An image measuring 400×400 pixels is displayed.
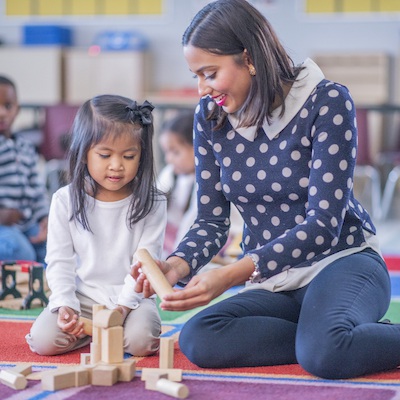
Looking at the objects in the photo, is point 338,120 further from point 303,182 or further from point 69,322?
point 69,322

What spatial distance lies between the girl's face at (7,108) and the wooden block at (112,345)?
1381 mm

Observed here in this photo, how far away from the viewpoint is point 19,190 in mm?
2615

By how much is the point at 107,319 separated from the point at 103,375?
84 mm

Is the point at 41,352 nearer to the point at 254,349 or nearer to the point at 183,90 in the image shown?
the point at 254,349

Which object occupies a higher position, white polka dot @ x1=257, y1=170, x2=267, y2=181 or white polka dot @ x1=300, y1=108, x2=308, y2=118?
white polka dot @ x1=300, y1=108, x2=308, y2=118

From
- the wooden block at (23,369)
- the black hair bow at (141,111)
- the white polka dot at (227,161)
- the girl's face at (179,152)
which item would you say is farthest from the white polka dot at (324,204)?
the girl's face at (179,152)

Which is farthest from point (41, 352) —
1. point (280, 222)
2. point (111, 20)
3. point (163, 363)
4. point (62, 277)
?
point (111, 20)

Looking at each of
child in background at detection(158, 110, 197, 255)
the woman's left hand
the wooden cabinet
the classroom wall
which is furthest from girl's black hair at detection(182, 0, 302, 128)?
the wooden cabinet

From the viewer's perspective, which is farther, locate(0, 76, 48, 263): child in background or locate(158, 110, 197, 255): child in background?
locate(158, 110, 197, 255): child in background

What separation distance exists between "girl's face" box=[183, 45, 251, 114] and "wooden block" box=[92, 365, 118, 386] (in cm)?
46

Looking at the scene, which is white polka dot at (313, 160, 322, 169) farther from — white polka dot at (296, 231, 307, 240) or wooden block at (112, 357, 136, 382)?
wooden block at (112, 357, 136, 382)

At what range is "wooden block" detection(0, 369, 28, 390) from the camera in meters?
1.31

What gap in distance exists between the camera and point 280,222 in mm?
1530

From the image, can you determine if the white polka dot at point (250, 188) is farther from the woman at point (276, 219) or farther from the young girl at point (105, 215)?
the young girl at point (105, 215)
